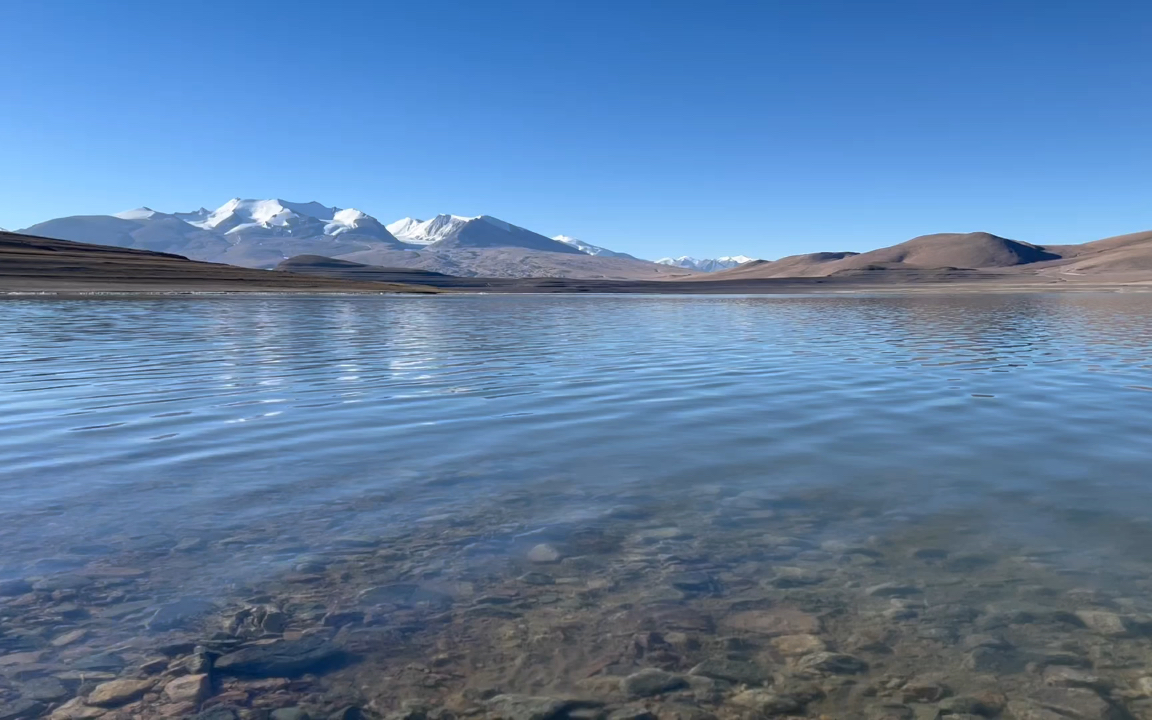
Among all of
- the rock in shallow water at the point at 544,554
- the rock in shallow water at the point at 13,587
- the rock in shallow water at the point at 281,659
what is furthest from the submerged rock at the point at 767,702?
the rock in shallow water at the point at 13,587

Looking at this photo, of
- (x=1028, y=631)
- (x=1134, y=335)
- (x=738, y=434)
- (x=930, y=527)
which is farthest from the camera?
(x=1134, y=335)

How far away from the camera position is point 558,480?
30.3 ft

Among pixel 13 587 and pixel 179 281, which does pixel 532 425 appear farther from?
pixel 179 281

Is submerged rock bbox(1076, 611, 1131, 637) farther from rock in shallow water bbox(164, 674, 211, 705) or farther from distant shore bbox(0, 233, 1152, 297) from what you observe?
distant shore bbox(0, 233, 1152, 297)

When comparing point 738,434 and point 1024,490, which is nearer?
point 1024,490

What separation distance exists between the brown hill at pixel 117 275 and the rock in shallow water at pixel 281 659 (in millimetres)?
89361

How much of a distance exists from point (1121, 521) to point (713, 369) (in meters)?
13.3

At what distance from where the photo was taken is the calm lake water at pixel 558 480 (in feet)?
20.9

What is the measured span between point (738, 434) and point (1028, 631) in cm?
667

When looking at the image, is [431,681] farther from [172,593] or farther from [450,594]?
[172,593]

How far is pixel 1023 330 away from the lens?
112 ft

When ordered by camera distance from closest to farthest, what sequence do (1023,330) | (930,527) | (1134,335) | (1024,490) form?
(930,527) < (1024,490) < (1134,335) < (1023,330)

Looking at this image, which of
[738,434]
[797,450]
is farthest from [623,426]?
[797,450]

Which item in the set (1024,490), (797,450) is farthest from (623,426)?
(1024,490)
